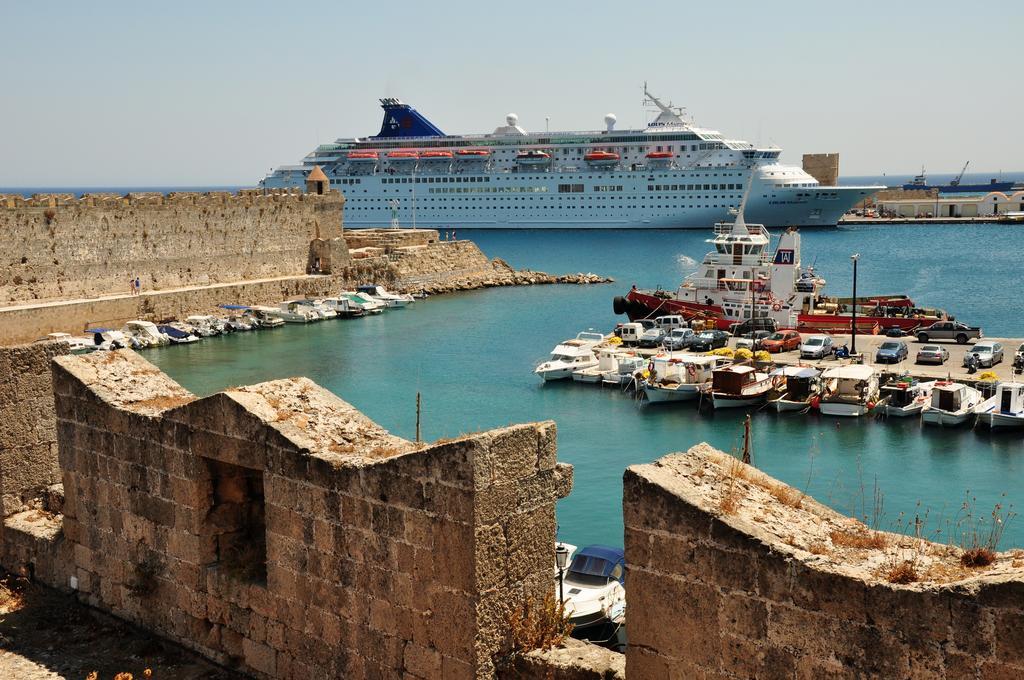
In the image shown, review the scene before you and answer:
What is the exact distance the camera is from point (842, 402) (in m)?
17.1

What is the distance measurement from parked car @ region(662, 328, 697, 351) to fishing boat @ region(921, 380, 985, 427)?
6.34 meters

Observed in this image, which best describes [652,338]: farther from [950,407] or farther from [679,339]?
[950,407]

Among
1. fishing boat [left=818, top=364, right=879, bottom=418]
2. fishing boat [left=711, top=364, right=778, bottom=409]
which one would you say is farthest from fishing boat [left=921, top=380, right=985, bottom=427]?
fishing boat [left=711, top=364, right=778, bottom=409]

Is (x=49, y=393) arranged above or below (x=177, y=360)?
above

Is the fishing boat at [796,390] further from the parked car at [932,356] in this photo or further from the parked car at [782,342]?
the parked car at [782,342]

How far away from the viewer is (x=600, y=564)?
8352mm

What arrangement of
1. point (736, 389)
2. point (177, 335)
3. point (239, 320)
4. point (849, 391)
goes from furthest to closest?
point (239, 320) → point (177, 335) → point (736, 389) → point (849, 391)

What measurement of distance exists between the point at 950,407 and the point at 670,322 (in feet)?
29.1

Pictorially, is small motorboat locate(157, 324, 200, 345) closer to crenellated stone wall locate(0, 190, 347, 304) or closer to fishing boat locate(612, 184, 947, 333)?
crenellated stone wall locate(0, 190, 347, 304)

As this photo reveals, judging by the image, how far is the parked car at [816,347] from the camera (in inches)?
818

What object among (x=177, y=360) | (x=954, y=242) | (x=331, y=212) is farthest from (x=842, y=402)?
(x=954, y=242)

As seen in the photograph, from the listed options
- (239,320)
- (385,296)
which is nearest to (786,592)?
(239,320)

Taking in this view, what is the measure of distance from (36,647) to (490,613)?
229 cm

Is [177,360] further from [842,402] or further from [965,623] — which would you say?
[965,623]
